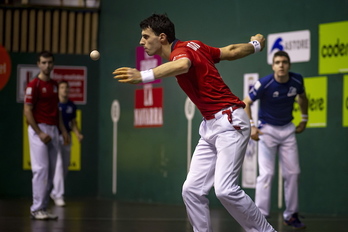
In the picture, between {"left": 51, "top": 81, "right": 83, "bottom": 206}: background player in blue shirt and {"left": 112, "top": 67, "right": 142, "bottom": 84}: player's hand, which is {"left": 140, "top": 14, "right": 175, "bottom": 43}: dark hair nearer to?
{"left": 112, "top": 67, "right": 142, "bottom": 84}: player's hand

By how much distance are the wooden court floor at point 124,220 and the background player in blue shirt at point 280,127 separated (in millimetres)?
327

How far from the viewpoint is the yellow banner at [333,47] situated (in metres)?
8.96

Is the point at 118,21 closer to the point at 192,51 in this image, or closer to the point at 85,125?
the point at 85,125

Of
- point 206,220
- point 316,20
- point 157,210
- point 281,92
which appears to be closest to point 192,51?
point 206,220

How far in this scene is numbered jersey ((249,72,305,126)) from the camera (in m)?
7.75

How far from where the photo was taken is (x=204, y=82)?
504cm

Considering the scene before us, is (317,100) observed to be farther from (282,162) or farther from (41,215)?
→ (41,215)

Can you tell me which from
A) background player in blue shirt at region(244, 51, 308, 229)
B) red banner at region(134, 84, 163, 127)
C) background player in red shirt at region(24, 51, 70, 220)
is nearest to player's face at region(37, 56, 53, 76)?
background player in red shirt at region(24, 51, 70, 220)

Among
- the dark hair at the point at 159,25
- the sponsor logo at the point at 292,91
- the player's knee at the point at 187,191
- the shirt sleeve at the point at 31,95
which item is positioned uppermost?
the dark hair at the point at 159,25

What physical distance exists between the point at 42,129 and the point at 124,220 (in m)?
1.45

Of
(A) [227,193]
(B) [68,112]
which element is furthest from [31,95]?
(A) [227,193]

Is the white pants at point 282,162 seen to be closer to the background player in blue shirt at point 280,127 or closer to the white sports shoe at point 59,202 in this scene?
the background player in blue shirt at point 280,127

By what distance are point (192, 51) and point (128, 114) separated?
756cm

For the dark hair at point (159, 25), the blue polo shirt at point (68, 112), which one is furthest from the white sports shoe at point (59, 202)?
the dark hair at point (159, 25)
